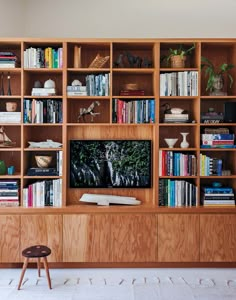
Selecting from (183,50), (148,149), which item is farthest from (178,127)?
(183,50)

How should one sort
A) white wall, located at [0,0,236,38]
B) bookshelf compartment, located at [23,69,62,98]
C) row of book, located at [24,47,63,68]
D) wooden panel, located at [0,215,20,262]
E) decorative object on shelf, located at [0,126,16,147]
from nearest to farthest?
wooden panel, located at [0,215,20,262], row of book, located at [24,47,63,68], decorative object on shelf, located at [0,126,16,147], bookshelf compartment, located at [23,69,62,98], white wall, located at [0,0,236,38]

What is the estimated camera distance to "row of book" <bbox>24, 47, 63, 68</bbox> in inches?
145

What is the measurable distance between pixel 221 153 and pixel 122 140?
106cm

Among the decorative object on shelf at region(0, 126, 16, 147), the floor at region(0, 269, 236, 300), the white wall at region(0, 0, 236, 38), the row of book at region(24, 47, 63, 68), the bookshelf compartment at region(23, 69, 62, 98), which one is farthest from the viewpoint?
the white wall at region(0, 0, 236, 38)

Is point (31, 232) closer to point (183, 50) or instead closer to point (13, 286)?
point (13, 286)

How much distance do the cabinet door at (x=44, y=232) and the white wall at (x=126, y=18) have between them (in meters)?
1.92

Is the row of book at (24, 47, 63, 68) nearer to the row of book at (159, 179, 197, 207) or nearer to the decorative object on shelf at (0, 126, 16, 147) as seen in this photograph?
the decorative object on shelf at (0, 126, 16, 147)

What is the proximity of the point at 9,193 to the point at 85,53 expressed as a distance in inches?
64.1

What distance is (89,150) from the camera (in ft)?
12.8

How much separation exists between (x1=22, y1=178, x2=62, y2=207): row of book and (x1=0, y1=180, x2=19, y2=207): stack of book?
0.08m

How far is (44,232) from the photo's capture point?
11.8ft

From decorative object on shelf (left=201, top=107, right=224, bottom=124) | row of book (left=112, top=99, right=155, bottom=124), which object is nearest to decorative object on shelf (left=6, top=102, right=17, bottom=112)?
row of book (left=112, top=99, right=155, bottom=124)

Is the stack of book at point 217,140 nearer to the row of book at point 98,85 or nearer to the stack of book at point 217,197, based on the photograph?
the stack of book at point 217,197

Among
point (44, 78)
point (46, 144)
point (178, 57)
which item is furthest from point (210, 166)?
point (44, 78)
